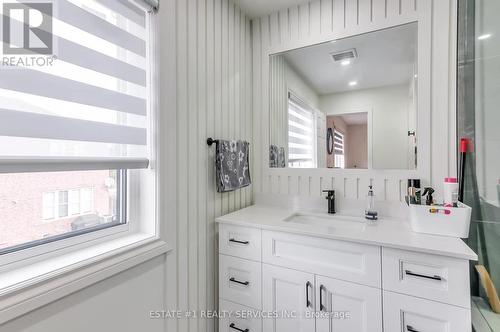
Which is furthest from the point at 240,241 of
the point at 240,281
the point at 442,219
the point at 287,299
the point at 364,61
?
the point at 364,61

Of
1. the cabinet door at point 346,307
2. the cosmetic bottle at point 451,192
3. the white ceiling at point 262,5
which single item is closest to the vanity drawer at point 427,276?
the cabinet door at point 346,307

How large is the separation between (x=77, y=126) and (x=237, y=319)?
53.5 inches

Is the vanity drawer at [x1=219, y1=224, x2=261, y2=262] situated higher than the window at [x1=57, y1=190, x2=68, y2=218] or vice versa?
the window at [x1=57, y1=190, x2=68, y2=218]

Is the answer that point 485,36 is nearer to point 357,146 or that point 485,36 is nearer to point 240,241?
point 357,146

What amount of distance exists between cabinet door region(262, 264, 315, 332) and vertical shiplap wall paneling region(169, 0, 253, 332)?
392 mm

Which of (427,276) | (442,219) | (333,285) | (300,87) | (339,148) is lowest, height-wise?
(333,285)

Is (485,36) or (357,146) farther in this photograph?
(357,146)

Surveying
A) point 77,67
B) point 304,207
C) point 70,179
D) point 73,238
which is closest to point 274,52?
point 304,207

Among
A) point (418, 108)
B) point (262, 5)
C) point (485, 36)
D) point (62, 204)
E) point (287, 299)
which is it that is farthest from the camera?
point (262, 5)

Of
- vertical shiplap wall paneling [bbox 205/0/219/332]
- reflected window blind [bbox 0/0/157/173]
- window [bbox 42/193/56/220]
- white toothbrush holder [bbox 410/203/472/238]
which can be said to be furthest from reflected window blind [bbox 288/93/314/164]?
window [bbox 42/193/56/220]

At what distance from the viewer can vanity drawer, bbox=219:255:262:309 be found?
4.53ft

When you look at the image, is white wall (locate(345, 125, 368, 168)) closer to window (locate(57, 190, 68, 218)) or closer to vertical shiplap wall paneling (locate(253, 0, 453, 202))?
vertical shiplap wall paneling (locate(253, 0, 453, 202))

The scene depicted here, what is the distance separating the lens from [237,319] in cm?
144

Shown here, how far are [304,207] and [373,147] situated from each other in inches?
25.1
